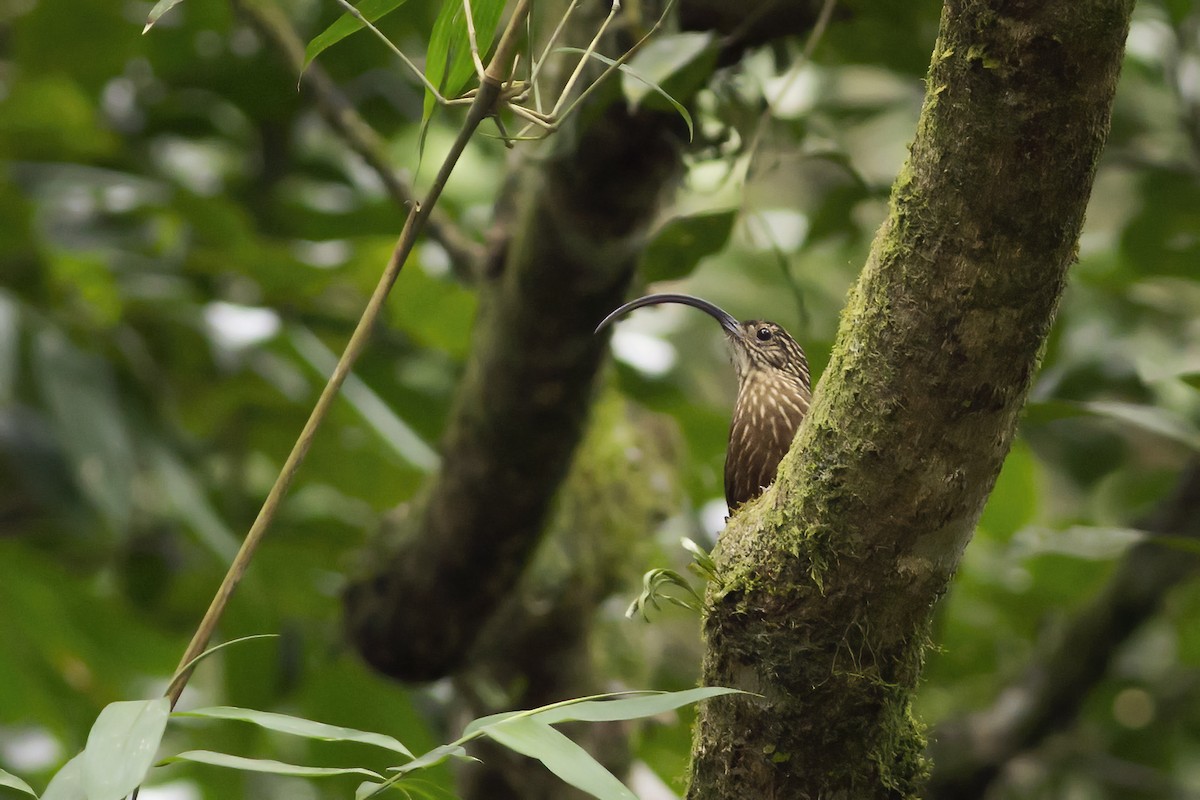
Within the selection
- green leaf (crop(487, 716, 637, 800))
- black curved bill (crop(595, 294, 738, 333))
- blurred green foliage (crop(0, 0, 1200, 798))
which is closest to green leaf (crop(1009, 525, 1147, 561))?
blurred green foliage (crop(0, 0, 1200, 798))

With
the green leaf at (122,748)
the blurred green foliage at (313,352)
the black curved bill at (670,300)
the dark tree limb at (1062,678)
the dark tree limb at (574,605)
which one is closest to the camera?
the green leaf at (122,748)

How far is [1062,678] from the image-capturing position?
3.25 metres

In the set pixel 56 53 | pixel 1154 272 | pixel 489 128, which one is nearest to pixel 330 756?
pixel 489 128

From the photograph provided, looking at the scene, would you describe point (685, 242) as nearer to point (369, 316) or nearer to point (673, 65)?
point (673, 65)

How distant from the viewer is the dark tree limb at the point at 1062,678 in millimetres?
3107

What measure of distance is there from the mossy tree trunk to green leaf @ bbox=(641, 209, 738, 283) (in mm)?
794

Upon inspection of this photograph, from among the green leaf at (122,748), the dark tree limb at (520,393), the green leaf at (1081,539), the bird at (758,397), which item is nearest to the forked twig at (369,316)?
the green leaf at (122,748)


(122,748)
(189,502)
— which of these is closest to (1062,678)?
(189,502)

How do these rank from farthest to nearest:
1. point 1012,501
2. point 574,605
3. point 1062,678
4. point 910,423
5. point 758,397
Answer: point 1062,678, point 574,605, point 1012,501, point 758,397, point 910,423

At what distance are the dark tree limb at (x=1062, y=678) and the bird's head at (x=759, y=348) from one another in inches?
63.8

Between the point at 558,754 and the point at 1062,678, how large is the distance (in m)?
2.68

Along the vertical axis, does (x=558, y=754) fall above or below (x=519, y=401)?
below

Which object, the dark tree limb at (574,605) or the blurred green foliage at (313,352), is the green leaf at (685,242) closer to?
the blurred green foliage at (313,352)

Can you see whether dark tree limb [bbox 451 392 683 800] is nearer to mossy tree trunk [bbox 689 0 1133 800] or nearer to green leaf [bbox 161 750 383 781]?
mossy tree trunk [bbox 689 0 1133 800]
